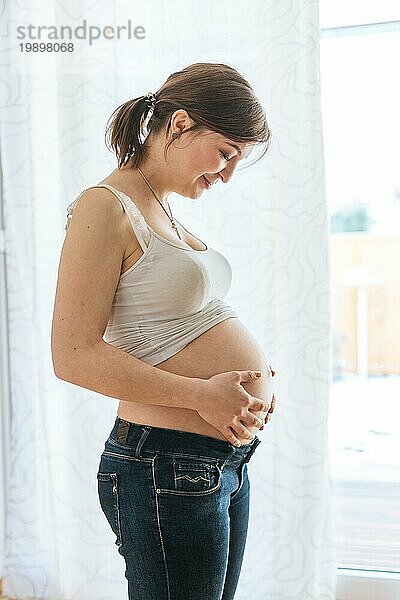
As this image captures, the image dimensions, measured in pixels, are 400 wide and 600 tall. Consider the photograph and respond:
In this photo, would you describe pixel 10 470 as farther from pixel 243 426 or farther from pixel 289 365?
pixel 243 426

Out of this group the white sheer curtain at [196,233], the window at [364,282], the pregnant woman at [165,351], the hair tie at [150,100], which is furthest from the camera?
the window at [364,282]

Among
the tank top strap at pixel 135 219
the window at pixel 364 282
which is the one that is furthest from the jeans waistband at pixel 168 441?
the window at pixel 364 282

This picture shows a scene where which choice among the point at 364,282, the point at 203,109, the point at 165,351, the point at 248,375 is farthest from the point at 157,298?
the point at 364,282

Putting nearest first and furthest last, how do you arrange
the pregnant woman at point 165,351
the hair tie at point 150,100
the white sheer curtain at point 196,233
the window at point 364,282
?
the pregnant woman at point 165,351
the hair tie at point 150,100
the white sheer curtain at point 196,233
the window at point 364,282

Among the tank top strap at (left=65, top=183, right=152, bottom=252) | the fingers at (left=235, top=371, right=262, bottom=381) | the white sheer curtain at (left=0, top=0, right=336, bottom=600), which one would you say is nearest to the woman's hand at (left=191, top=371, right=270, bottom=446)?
the fingers at (left=235, top=371, right=262, bottom=381)

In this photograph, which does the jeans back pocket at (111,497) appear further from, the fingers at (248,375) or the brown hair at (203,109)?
the brown hair at (203,109)

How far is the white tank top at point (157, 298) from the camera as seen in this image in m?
1.27

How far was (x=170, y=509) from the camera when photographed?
125 centimetres

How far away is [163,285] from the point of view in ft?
4.18

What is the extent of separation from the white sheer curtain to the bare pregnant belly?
627 millimetres

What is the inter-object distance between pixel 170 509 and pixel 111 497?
110 mm

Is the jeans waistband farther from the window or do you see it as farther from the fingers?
the window

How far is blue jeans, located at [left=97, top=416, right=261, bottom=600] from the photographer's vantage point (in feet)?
4.10

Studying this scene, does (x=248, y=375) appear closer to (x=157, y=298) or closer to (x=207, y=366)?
(x=207, y=366)
